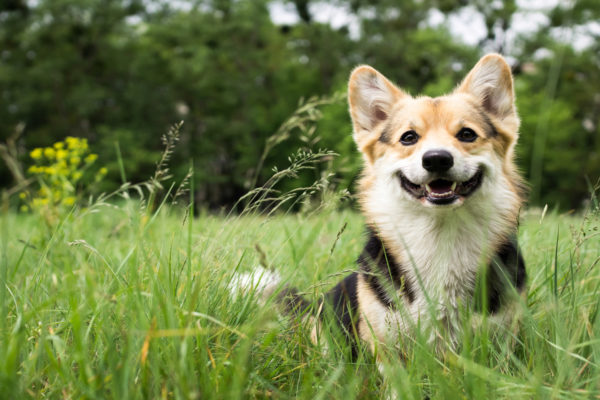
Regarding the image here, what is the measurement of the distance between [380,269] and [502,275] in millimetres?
616

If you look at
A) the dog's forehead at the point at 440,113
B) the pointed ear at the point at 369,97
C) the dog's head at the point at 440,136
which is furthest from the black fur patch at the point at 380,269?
the pointed ear at the point at 369,97

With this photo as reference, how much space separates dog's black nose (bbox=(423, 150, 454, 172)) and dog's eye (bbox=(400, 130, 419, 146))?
38cm

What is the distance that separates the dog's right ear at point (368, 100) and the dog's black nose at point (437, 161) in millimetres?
748

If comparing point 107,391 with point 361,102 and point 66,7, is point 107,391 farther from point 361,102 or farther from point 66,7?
point 66,7

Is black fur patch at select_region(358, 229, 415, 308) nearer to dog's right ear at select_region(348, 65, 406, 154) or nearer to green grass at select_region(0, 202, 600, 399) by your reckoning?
green grass at select_region(0, 202, 600, 399)

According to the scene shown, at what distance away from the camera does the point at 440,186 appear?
2447mm

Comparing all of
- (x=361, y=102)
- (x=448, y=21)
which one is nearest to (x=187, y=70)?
(x=448, y=21)

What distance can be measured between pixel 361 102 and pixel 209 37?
24.0 meters

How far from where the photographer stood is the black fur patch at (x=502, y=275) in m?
2.14

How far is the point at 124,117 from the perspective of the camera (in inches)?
1035

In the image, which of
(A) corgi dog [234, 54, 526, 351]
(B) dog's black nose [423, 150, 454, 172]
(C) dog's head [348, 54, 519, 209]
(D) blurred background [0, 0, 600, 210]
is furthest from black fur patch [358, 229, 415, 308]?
(D) blurred background [0, 0, 600, 210]

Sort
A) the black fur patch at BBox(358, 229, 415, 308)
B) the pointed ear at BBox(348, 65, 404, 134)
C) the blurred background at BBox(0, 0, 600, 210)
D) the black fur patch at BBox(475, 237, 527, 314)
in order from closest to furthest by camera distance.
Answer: the black fur patch at BBox(475, 237, 527, 314) < the black fur patch at BBox(358, 229, 415, 308) < the pointed ear at BBox(348, 65, 404, 134) < the blurred background at BBox(0, 0, 600, 210)

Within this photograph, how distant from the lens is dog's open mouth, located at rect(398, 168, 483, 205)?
7.75 feet

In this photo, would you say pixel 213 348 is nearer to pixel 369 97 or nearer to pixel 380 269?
pixel 380 269
